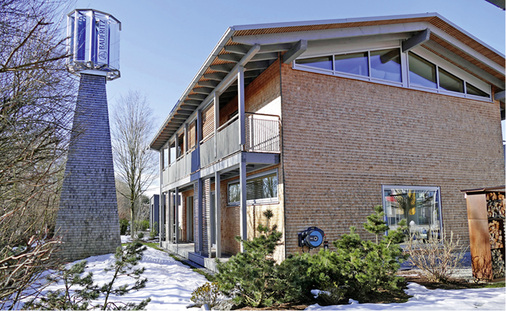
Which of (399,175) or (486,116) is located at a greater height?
(486,116)

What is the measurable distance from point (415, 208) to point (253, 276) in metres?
7.22

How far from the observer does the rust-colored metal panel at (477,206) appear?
8915 mm

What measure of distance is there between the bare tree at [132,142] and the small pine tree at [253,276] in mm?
21582

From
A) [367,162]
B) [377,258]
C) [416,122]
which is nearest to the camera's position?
[377,258]

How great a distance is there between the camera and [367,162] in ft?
37.9

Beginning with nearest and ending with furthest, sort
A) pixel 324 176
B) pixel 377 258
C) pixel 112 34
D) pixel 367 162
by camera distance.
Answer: pixel 377 258, pixel 324 176, pixel 367 162, pixel 112 34

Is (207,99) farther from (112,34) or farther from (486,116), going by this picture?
(486,116)

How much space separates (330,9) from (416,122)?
4.97 metres

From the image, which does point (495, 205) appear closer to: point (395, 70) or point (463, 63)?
point (395, 70)

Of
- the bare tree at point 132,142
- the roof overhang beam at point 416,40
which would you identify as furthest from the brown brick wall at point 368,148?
the bare tree at point 132,142

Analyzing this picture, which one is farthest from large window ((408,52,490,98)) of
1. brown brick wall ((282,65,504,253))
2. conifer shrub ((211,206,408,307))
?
conifer shrub ((211,206,408,307))

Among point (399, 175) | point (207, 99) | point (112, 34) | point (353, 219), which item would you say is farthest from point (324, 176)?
point (112, 34)

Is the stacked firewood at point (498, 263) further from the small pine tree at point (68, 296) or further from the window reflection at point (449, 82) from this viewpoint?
the small pine tree at point (68, 296)


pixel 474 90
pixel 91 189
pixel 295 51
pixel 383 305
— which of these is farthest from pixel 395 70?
pixel 91 189
